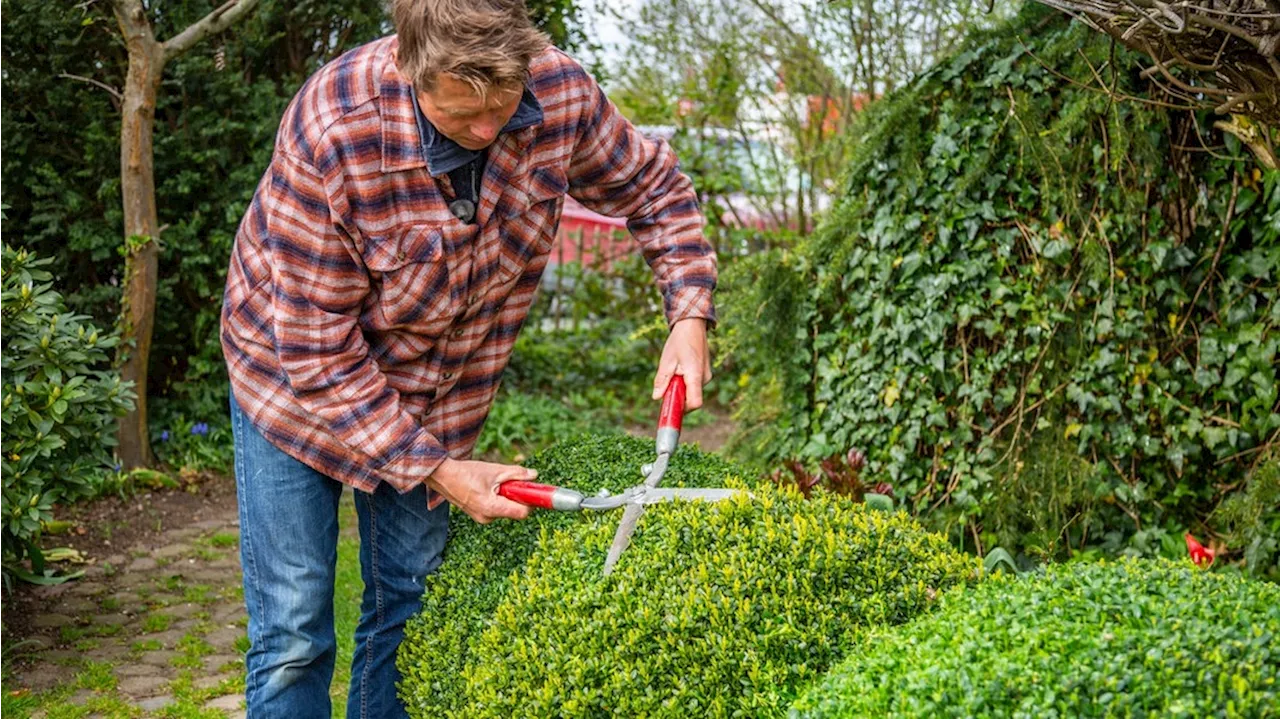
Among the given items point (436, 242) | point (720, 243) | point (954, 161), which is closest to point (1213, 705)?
point (436, 242)

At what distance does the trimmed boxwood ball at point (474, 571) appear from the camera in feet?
8.17

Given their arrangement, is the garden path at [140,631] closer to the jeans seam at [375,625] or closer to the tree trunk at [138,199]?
the tree trunk at [138,199]

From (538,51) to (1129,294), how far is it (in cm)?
205

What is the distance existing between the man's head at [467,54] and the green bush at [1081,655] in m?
1.13

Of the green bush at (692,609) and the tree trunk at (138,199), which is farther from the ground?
the tree trunk at (138,199)

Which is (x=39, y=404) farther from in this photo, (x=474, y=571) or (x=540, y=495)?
(x=540, y=495)

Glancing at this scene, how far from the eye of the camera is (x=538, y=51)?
2178mm

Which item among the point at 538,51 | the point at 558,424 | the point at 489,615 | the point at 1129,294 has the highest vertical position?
the point at 538,51

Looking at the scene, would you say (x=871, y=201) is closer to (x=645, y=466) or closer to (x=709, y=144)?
(x=645, y=466)

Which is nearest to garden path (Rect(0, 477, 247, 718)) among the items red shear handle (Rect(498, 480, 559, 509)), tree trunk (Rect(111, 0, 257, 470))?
tree trunk (Rect(111, 0, 257, 470))

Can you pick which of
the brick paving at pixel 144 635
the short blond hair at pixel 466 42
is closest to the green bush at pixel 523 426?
the brick paving at pixel 144 635

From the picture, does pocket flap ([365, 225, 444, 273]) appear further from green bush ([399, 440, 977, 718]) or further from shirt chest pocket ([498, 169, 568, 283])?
green bush ([399, 440, 977, 718])

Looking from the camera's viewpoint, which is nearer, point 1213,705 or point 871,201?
point 1213,705

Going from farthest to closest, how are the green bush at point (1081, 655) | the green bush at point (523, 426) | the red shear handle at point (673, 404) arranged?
1. the green bush at point (523, 426)
2. the red shear handle at point (673, 404)
3. the green bush at point (1081, 655)
